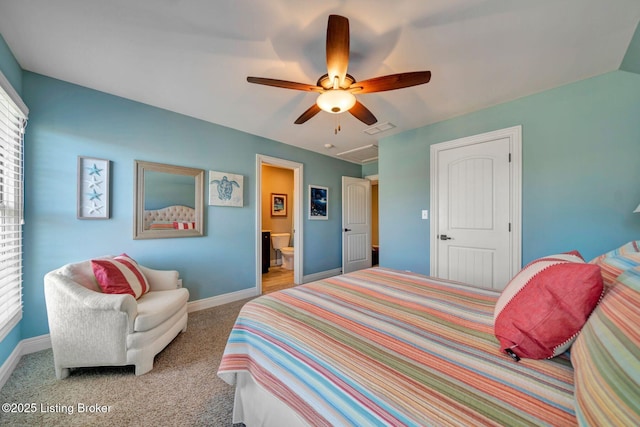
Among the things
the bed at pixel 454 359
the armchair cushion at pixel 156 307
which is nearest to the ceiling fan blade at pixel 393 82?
the bed at pixel 454 359

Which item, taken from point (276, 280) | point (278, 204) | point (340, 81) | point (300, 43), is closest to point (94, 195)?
point (300, 43)

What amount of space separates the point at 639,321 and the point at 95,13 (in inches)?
107

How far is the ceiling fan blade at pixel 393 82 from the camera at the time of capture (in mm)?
1481

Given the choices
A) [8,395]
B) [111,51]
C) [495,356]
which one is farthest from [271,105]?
[8,395]

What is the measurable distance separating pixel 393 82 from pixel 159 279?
8.77ft

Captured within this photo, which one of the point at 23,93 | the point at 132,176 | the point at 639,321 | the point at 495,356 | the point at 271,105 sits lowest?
the point at 495,356

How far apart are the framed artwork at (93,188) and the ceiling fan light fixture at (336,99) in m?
2.23

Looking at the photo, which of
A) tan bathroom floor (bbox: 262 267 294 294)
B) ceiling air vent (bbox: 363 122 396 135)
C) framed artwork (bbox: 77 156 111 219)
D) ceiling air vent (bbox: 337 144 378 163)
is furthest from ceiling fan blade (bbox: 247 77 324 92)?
tan bathroom floor (bbox: 262 267 294 294)

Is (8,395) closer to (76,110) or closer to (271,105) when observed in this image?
(76,110)

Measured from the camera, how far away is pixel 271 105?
2.51 meters

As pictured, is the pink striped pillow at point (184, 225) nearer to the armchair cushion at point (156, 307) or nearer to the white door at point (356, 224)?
the armchair cushion at point (156, 307)

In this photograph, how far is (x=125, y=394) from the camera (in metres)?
1.49

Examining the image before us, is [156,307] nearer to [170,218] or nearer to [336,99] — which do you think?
[170,218]

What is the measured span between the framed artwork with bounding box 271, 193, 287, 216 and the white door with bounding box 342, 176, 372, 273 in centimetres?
179
